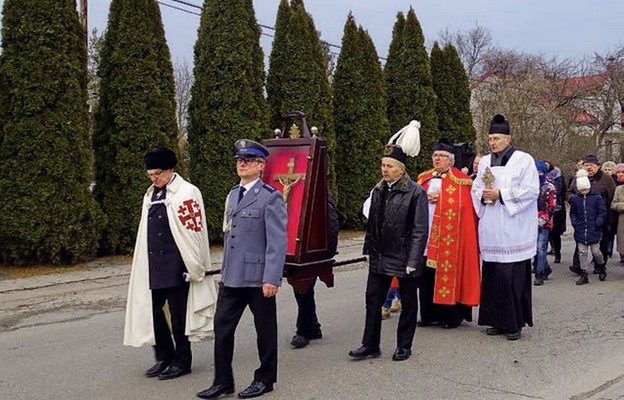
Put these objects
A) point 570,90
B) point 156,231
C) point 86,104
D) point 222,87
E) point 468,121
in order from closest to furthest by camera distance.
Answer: point 156,231 < point 86,104 < point 222,87 < point 468,121 < point 570,90

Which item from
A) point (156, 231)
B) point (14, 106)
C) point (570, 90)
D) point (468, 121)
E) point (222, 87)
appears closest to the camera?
point (156, 231)

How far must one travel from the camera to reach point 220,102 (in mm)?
14016

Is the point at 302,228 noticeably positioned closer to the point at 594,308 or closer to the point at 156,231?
the point at 156,231

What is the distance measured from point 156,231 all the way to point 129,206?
7.40 m

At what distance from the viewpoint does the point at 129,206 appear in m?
12.6

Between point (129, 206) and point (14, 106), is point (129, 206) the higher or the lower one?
the lower one

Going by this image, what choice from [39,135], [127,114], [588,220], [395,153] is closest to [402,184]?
[395,153]

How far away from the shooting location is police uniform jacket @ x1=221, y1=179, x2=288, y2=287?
16.7 ft

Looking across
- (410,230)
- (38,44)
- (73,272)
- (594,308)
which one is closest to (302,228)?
(410,230)

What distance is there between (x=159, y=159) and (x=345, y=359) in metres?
2.37

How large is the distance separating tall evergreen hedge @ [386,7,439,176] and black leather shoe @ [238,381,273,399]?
1378 cm

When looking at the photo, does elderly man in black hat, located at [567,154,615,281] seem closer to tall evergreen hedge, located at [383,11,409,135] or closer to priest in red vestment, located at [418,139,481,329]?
priest in red vestment, located at [418,139,481,329]

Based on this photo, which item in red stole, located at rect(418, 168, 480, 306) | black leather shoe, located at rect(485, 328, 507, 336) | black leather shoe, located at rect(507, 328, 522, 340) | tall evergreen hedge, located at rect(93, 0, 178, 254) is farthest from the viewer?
tall evergreen hedge, located at rect(93, 0, 178, 254)

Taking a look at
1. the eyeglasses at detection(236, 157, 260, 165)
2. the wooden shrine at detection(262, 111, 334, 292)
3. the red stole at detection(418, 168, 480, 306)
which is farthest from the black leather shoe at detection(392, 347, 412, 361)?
the eyeglasses at detection(236, 157, 260, 165)
